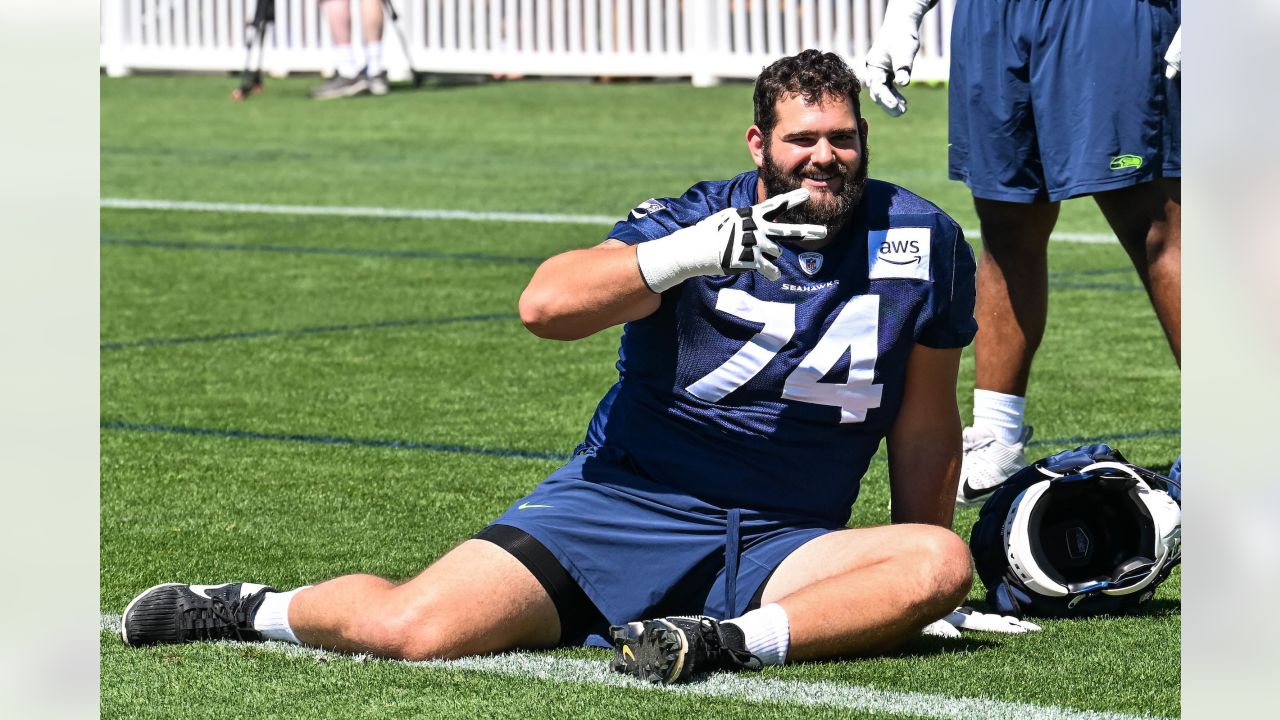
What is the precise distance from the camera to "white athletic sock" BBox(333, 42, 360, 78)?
20.7 m

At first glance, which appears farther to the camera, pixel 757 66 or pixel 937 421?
pixel 757 66

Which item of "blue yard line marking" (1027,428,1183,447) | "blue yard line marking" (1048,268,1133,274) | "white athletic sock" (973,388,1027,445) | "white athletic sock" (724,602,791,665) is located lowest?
"blue yard line marking" (1027,428,1183,447)

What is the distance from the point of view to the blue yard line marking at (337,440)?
5622 mm

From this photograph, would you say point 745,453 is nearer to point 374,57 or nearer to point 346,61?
point 374,57

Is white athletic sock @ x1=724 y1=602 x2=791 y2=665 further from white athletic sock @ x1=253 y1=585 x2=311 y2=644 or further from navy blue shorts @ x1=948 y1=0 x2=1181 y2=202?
navy blue shorts @ x1=948 y1=0 x2=1181 y2=202

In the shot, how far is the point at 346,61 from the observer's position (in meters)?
20.7

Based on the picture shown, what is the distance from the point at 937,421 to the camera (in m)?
3.81

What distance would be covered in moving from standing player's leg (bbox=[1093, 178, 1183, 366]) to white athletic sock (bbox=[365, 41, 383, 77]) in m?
16.3

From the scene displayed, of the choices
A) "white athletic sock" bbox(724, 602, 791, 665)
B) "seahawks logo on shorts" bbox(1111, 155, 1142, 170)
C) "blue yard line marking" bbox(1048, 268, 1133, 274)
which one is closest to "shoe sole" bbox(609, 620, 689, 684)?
"white athletic sock" bbox(724, 602, 791, 665)

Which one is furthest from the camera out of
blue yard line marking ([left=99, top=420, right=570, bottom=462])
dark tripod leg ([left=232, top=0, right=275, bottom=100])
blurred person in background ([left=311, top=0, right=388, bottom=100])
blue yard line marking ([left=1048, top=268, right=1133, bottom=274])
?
dark tripod leg ([left=232, top=0, right=275, bottom=100])

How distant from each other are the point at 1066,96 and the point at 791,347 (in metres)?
1.67
